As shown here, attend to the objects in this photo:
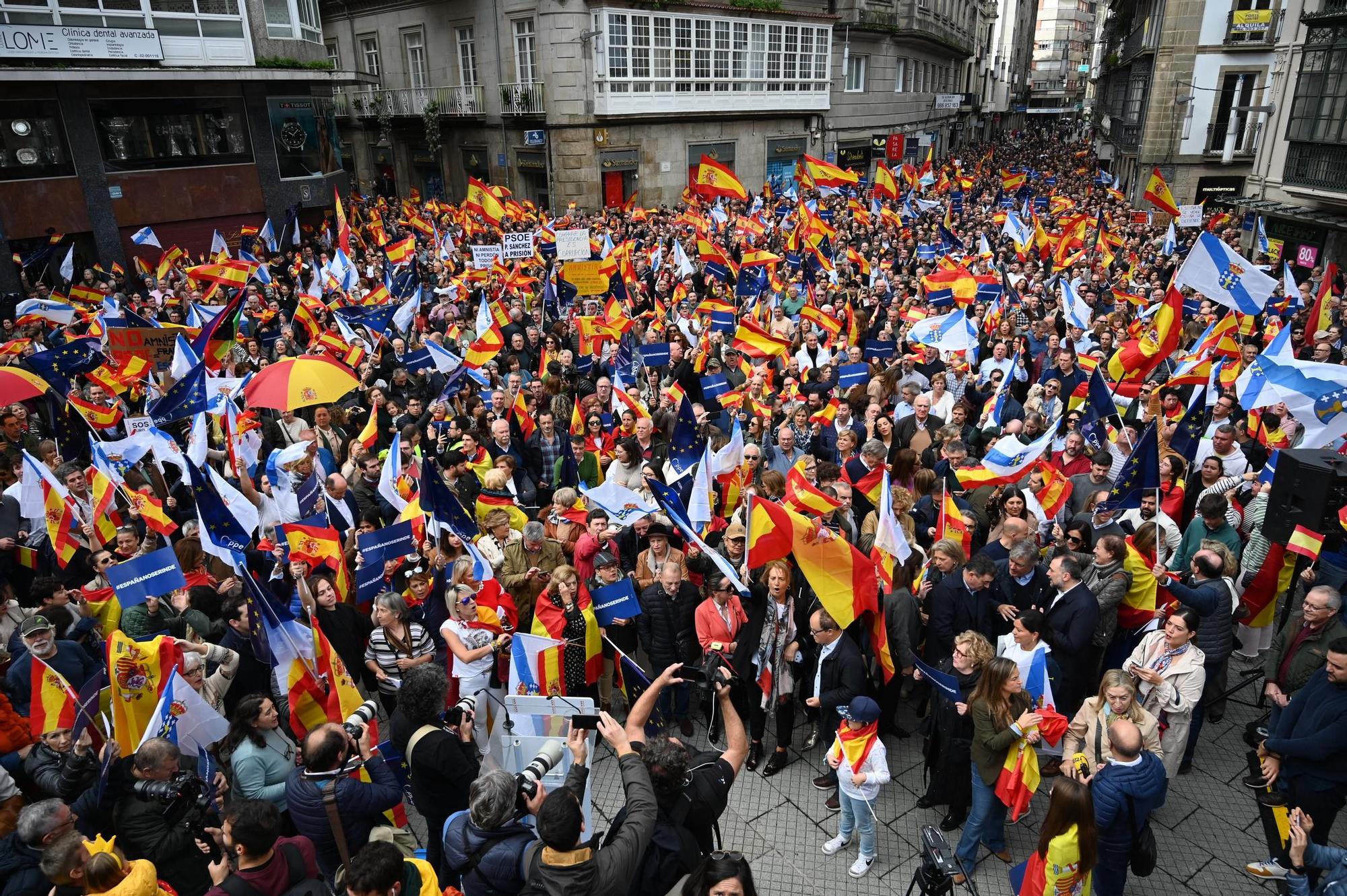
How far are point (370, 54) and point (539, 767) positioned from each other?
151 feet

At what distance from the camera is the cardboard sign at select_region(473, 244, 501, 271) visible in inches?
639

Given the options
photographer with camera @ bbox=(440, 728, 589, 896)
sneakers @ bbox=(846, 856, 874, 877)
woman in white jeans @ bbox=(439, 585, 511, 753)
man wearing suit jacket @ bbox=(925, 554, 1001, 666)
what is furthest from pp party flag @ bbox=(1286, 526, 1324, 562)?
woman in white jeans @ bbox=(439, 585, 511, 753)

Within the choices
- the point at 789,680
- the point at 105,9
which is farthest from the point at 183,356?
the point at 105,9

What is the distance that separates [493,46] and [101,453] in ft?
103

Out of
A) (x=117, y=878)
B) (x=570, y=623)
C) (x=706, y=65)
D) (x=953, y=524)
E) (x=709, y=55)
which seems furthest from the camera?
(x=706, y=65)

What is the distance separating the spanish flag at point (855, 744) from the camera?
200 inches

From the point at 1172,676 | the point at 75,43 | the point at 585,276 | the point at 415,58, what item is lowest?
the point at 1172,676

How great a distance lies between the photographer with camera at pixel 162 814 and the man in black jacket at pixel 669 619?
10.1ft

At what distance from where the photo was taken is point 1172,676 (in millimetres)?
5312

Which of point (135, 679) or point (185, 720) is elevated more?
point (135, 679)

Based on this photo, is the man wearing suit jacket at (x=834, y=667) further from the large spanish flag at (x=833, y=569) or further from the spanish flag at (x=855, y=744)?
the spanish flag at (x=855, y=744)

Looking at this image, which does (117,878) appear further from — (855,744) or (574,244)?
(574,244)

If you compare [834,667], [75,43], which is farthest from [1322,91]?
[75,43]

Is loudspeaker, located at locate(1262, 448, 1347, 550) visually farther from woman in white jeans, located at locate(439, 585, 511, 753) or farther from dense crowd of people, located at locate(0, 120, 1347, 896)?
woman in white jeans, located at locate(439, 585, 511, 753)
